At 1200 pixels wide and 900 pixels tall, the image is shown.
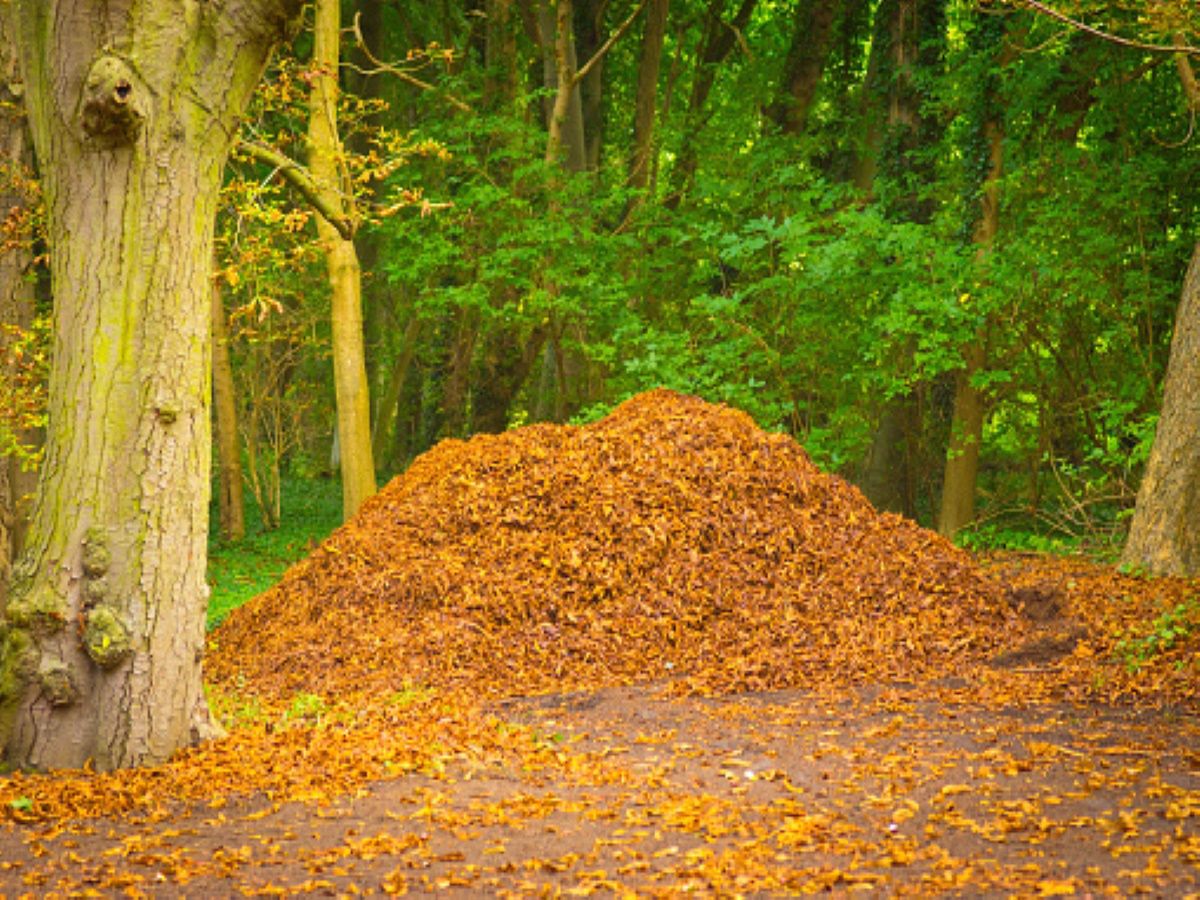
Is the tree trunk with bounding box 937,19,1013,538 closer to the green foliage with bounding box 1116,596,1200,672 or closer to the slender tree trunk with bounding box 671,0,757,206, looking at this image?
the slender tree trunk with bounding box 671,0,757,206

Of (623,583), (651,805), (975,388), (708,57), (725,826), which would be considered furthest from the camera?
(708,57)

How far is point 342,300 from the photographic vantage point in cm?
1133

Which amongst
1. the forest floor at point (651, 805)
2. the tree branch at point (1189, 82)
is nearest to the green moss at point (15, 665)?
the forest floor at point (651, 805)

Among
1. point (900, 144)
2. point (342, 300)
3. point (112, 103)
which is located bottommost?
point (342, 300)

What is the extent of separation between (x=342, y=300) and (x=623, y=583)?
491 cm

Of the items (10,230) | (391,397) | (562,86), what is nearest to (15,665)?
(10,230)

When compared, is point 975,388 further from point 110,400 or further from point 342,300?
point 110,400

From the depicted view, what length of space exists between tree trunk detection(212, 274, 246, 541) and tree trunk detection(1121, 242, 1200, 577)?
946 cm

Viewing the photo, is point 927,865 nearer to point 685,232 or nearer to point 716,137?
point 685,232

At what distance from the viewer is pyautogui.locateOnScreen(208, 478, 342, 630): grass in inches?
441

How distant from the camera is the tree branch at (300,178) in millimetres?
8422

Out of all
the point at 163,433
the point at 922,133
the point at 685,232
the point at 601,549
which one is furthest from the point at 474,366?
the point at 163,433

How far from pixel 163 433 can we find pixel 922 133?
11.5 metres

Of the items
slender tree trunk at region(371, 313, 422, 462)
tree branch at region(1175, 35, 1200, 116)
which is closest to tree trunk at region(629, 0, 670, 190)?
slender tree trunk at region(371, 313, 422, 462)
